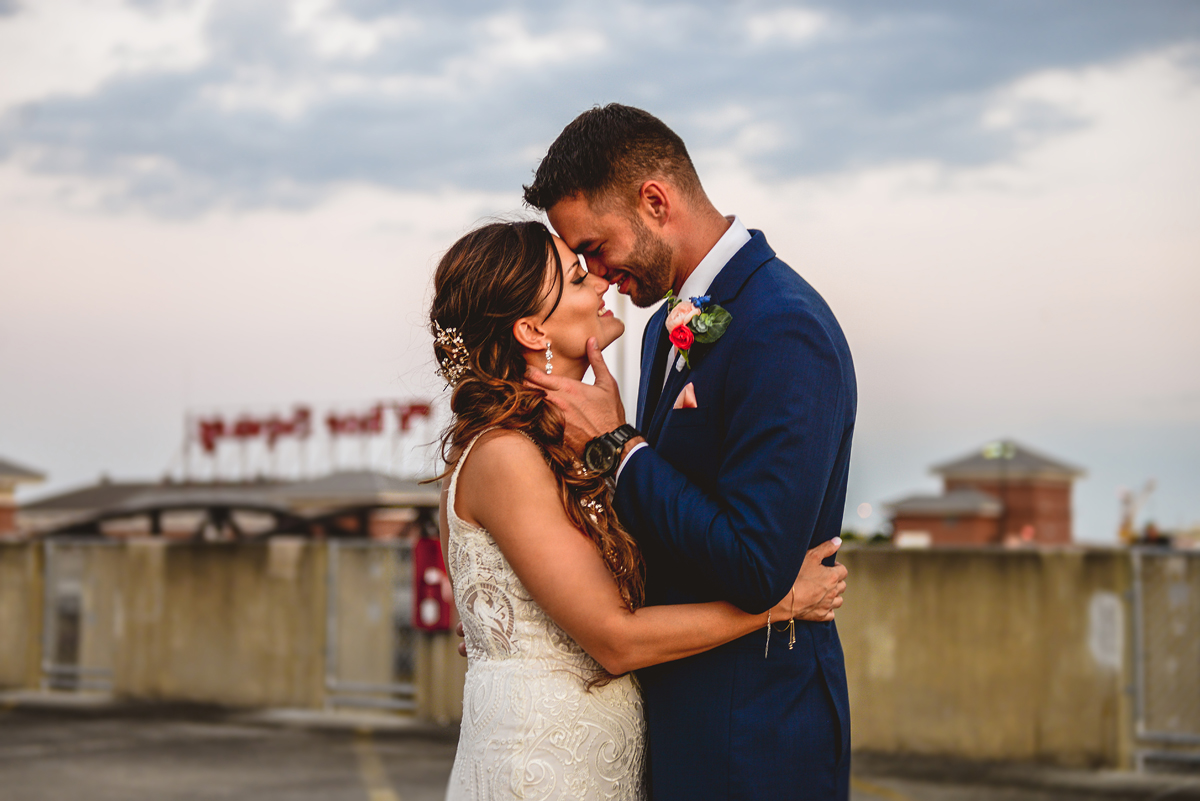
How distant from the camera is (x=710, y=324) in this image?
254cm

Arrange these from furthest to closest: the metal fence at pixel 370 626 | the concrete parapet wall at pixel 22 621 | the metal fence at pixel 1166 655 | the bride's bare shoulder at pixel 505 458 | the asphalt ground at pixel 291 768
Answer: the concrete parapet wall at pixel 22 621 → the metal fence at pixel 370 626 → the metal fence at pixel 1166 655 → the asphalt ground at pixel 291 768 → the bride's bare shoulder at pixel 505 458

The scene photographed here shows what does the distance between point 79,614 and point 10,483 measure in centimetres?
3774

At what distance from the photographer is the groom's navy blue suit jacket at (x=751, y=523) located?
7.46 feet

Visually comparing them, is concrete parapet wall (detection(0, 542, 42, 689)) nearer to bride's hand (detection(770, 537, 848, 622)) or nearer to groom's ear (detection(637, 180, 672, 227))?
groom's ear (detection(637, 180, 672, 227))

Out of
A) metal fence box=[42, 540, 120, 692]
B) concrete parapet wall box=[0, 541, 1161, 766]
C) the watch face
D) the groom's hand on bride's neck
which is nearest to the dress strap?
the groom's hand on bride's neck

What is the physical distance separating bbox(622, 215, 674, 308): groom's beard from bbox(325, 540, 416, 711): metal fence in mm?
8492

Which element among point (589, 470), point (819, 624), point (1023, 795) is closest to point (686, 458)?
point (589, 470)

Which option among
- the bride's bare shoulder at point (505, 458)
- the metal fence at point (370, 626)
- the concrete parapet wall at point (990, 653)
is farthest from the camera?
the metal fence at point (370, 626)

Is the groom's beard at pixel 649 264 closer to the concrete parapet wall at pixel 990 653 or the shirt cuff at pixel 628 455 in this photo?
the shirt cuff at pixel 628 455

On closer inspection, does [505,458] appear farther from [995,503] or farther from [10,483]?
[995,503]

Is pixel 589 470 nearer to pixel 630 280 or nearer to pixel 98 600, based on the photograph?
pixel 630 280

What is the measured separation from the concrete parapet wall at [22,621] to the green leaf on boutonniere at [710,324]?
12.5 meters

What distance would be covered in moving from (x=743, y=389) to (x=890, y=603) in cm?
739

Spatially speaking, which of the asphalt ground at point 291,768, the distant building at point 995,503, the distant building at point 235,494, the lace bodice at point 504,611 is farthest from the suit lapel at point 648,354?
the distant building at point 995,503
